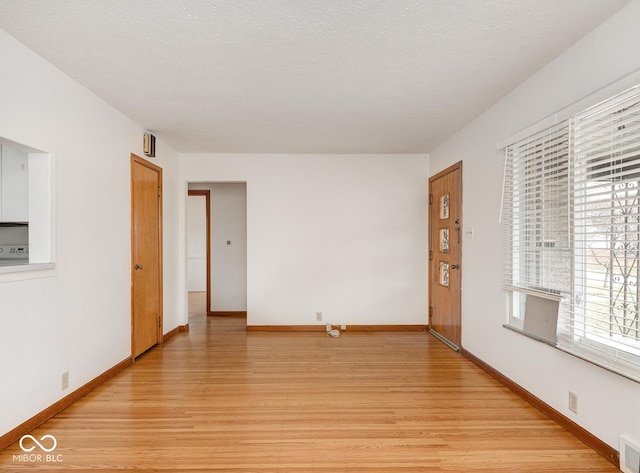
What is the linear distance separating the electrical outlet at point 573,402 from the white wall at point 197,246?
7.94m

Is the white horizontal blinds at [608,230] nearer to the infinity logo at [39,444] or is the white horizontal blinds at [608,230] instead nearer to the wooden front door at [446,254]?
the wooden front door at [446,254]

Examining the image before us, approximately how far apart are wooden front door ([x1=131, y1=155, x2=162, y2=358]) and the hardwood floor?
0.36 metres

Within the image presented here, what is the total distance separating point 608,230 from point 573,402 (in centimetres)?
114

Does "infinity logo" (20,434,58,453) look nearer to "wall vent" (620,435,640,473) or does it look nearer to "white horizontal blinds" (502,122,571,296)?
"wall vent" (620,435,640,473)

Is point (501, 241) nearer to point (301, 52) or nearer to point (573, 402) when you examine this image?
point (573, 402)

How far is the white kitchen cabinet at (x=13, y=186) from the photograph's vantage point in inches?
113

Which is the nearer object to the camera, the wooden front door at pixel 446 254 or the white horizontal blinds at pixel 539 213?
the white horizontal blinds at pixel 539 213

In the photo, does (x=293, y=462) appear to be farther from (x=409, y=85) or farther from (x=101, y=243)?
(x=409, y=85)

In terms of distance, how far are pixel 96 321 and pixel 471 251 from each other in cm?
367

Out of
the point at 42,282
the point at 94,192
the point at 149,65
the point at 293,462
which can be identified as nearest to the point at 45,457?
the point at 42,282

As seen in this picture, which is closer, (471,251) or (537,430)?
(537,430)

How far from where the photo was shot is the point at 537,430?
7.57ft

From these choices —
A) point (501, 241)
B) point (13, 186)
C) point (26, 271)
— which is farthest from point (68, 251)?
point (501, 241)
